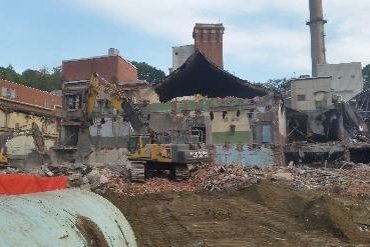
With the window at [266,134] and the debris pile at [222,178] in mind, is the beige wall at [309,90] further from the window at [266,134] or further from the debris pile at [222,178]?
the debris pile at [222,178]

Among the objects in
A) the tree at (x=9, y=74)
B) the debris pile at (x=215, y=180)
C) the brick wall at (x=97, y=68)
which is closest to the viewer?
the debris pile at (x=215, y=180)

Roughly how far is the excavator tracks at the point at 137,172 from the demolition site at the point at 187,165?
5 cm

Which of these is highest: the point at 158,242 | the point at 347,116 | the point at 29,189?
the point at 347,116

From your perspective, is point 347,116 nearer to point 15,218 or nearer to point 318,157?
point 318,157

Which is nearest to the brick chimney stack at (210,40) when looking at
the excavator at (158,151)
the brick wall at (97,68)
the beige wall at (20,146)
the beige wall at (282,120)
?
the beige wall at (282,120)

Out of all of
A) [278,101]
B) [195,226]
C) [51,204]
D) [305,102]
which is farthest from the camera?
[305,102]

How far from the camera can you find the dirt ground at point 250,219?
9.88 m

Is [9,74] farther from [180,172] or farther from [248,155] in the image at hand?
[180,172]

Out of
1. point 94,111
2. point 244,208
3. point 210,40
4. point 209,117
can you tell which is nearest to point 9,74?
point 210,40

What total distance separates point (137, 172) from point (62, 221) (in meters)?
15.5

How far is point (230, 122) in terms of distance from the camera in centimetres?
3036

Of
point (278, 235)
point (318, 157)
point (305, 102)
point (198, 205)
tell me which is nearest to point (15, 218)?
Answer: point (278, 235)

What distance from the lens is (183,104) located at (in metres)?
31.3

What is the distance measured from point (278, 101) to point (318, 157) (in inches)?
190
